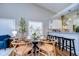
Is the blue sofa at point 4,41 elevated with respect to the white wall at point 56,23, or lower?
lower

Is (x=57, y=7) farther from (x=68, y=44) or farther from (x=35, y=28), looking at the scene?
(x=68, y=44)

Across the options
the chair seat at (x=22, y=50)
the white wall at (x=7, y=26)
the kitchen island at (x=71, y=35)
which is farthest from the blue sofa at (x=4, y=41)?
the kitchen island at (x=71, y=35)

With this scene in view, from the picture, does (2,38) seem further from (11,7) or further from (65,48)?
(65,48)

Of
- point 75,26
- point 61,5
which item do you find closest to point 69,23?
point 75,26

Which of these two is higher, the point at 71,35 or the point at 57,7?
the point at 57,7

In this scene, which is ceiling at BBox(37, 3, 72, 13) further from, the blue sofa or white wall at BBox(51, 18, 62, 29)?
the blue sofa

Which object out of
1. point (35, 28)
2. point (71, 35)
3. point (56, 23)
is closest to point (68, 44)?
point (71, 35)

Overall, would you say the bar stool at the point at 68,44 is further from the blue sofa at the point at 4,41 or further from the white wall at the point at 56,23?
the blue sofa at the point at 4,41

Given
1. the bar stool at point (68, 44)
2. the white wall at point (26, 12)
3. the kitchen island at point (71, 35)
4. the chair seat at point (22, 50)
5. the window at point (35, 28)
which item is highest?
the white wall at point (26, 12)

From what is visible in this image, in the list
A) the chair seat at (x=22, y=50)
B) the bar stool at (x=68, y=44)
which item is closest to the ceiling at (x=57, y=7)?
the bar stool at (x=68, y=44)

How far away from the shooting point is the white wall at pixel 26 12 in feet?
9.89

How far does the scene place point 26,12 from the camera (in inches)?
120

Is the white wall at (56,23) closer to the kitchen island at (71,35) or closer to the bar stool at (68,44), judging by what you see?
the kitchen island at (71,35)

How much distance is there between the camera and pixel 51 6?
3.06 m
